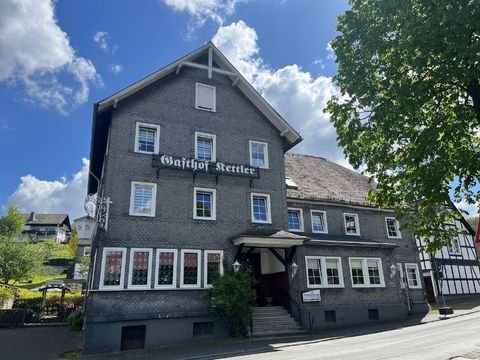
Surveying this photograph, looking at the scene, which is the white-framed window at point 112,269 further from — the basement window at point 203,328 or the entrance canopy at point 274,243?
the entrance canopy at point 274,243

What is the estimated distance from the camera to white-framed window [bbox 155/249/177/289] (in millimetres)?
16688

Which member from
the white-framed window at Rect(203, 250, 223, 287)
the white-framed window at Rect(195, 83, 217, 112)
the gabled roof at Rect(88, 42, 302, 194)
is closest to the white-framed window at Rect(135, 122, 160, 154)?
the gabled roof at Rect(88, 42, 302, 194)

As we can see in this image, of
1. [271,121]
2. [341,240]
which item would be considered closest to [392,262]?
[341,240]

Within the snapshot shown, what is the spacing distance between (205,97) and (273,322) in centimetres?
1280

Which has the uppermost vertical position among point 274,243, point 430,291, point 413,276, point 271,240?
point 271,240

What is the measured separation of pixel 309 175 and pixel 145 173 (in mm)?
13395

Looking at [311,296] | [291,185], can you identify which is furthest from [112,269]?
[291,185]

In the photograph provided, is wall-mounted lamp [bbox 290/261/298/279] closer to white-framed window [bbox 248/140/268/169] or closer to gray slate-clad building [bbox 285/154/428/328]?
gray slate-clad building [bbox 285/154/428/328]

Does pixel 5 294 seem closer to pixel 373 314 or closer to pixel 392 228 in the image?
pixel 373 314

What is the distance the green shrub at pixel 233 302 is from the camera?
53.6ft

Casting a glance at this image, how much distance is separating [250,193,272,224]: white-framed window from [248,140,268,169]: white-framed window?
1.87 m

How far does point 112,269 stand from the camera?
631 inches

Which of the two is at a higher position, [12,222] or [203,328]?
[12,222]

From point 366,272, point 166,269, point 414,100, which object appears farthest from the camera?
point 366,272
